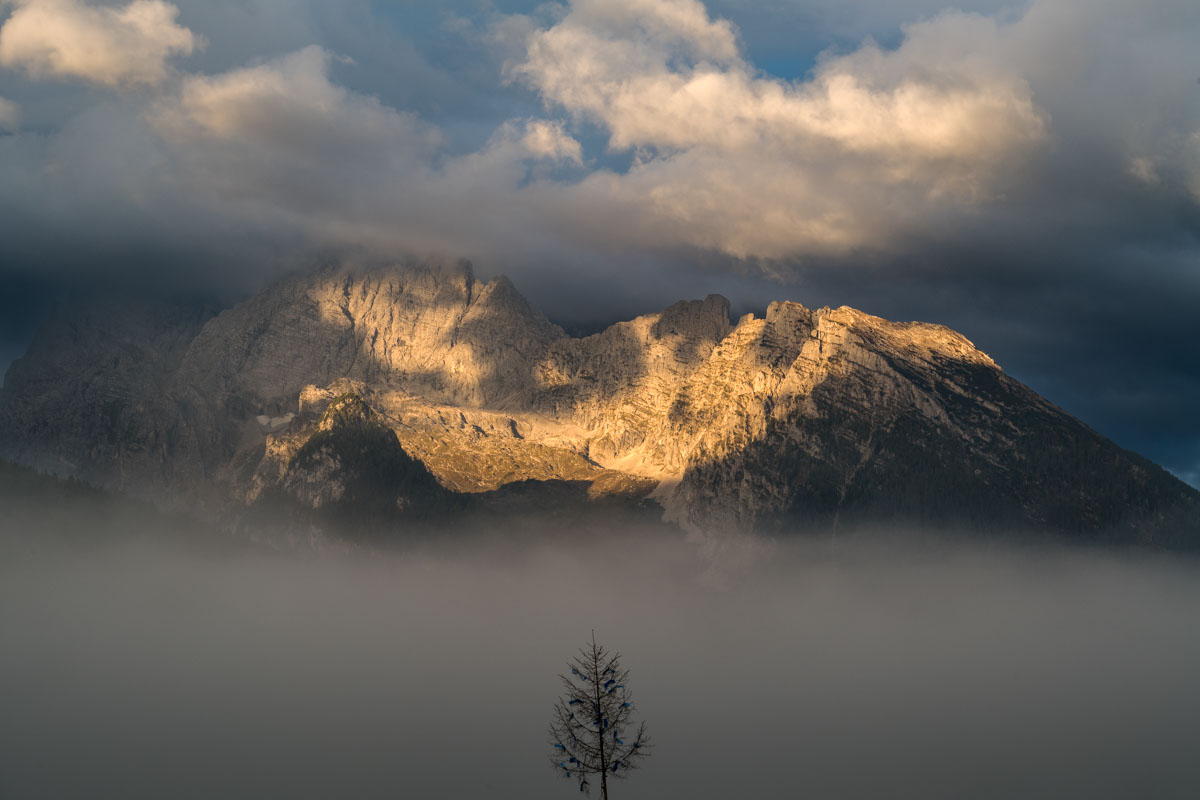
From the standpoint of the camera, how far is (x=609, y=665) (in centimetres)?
9294

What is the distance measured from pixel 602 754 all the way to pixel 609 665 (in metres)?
7.34

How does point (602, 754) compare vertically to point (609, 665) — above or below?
below

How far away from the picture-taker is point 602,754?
301 feet
